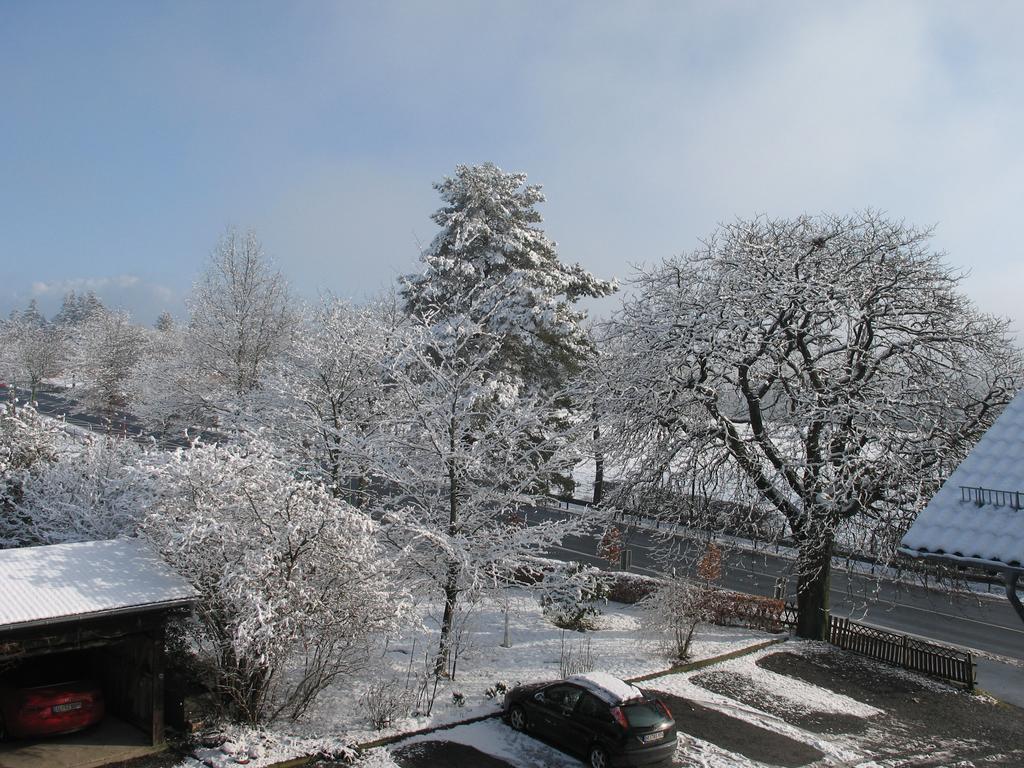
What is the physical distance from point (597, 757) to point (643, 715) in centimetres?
91

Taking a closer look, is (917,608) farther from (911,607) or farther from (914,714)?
(914,714)

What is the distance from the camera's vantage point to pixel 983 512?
7.05 m

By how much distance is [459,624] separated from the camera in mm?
14328

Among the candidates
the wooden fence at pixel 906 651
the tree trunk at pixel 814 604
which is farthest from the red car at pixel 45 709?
the wooden fence at pixel 906 651

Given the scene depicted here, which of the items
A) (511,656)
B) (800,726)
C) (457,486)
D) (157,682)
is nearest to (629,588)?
(511,656)

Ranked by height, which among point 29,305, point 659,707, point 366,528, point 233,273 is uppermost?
point 29,305

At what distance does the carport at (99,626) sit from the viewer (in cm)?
884

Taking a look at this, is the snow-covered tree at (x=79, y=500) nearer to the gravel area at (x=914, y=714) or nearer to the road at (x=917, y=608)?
the road at (x=917, y=608)

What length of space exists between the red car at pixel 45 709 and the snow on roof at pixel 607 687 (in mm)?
7045

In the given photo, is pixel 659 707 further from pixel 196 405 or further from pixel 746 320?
pixel 196 405

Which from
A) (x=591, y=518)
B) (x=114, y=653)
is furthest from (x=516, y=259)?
(x=114, y=653)

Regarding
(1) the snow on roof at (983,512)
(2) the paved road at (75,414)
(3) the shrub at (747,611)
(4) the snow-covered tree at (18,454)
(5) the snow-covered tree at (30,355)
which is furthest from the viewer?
(5) the snow-covered tree at (30,355)

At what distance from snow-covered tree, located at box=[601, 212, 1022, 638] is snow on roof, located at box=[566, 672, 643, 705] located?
6.66 meters

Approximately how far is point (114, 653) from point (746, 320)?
1407 cm
